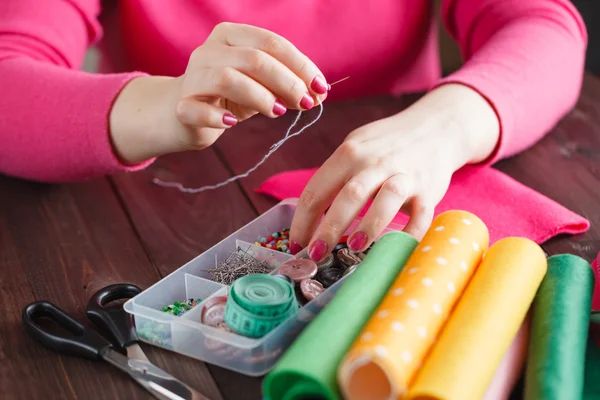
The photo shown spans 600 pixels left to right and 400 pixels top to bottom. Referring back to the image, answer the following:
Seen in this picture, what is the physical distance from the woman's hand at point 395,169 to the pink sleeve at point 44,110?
0.28 m

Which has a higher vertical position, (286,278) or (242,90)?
(242,90)

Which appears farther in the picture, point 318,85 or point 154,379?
point 318,85

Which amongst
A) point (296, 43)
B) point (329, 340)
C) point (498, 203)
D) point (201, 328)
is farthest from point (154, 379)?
point (296, 43)

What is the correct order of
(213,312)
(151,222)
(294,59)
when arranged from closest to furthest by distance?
(213,312) → (294,59) → (151,222)

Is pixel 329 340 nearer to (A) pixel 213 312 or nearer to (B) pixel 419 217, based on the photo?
(A) pixel 213 312

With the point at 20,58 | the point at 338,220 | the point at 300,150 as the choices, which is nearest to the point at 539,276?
the point at 338,220

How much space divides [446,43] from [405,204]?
0.99m

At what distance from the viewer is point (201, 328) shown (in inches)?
22.5

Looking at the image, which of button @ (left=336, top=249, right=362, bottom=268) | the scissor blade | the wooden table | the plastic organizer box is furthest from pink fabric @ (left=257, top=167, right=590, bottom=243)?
the scissor blade

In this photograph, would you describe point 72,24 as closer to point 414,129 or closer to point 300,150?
point 300,150

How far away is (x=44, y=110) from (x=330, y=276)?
0.45 m

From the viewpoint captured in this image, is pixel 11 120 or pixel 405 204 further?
pixel 11 120

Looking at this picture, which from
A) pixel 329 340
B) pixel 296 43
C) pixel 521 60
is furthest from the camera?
pixel 296 43

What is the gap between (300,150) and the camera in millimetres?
982
